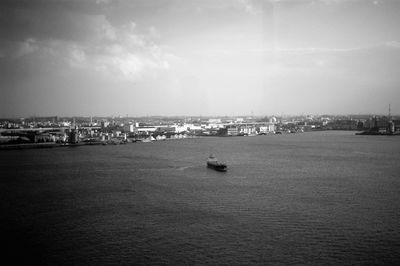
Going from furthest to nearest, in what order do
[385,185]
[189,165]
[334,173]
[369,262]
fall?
1. [189,165]
2. [334,173]
3. [385,185]
4. [369,262]

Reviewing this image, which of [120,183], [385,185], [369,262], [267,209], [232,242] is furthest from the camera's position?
[120,183]

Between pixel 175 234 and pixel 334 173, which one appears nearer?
pixel 175 234

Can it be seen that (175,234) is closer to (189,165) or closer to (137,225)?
(137,225)

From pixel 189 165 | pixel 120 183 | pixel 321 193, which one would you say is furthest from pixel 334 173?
pixel 120 183

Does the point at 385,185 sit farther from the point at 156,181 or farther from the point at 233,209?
Result: the point at 156,181

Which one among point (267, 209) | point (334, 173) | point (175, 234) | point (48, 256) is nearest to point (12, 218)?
point (48, 256)

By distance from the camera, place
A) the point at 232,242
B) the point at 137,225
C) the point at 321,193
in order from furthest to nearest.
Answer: the point at 321,193 < the point at 137,225 < the point at 232,242
